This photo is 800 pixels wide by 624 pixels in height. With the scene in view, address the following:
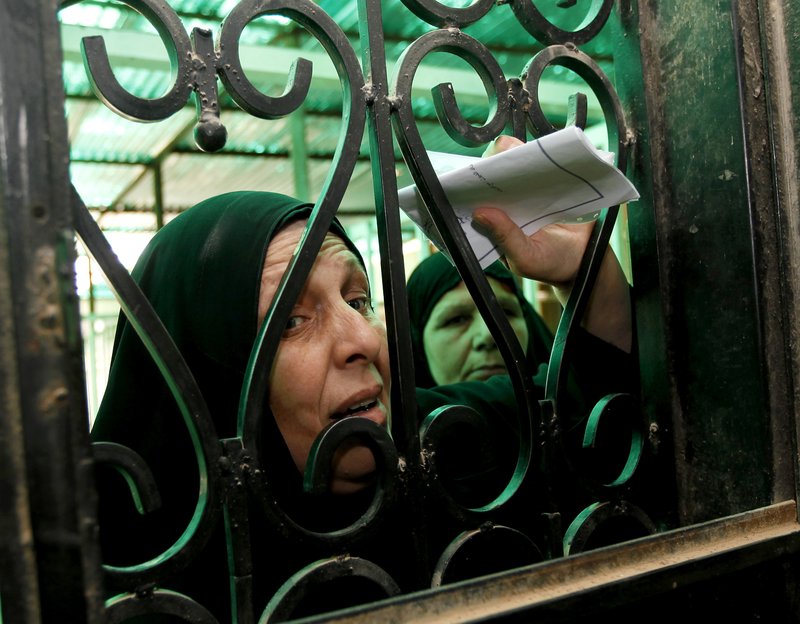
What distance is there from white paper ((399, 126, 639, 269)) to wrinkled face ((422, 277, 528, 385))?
5.45 ft

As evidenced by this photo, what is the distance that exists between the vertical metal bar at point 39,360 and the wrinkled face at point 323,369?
0.64 metres

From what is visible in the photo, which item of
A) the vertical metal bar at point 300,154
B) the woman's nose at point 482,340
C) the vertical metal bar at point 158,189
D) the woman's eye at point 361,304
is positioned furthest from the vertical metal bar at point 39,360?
the vertical metal bar at point 158,189

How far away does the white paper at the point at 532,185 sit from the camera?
934mm

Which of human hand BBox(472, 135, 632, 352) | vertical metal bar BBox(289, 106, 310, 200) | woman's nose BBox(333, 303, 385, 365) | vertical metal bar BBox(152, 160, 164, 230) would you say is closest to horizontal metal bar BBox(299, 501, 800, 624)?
human hand BBox(472, 135, 632, 352)

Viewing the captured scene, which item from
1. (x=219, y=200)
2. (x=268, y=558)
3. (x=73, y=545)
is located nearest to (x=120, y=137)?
(x=219, y=200)

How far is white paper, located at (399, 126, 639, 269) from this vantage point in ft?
3.06

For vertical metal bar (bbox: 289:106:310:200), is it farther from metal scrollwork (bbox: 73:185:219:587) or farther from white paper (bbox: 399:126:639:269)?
metal scrollwork (bbox: 73:185:219:587)

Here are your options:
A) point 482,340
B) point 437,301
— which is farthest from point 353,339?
point 437,301

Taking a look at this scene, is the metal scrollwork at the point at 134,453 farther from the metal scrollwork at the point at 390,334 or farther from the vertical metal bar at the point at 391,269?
the vertical metal bar at the point at 391,269

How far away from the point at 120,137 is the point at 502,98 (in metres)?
7.22

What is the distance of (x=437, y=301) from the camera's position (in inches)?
115

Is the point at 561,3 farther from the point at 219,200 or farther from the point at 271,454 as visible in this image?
the point at 271,454

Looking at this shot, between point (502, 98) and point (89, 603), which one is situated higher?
point (502, 98)

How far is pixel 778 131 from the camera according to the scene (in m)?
0.99
